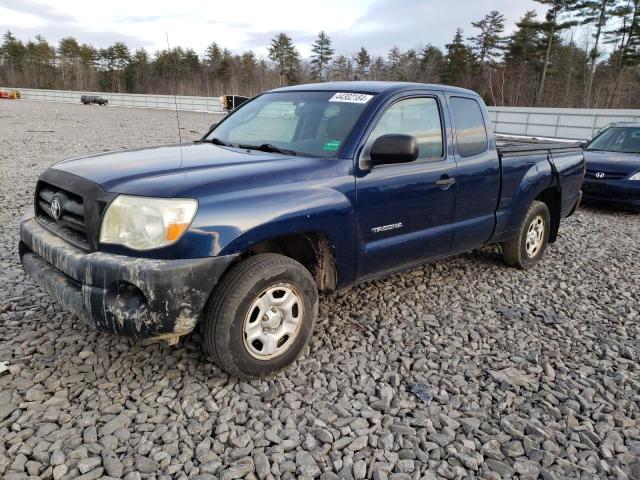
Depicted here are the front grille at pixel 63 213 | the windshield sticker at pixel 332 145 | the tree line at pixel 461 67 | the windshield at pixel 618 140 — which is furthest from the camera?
the tree line at pixel 461 67

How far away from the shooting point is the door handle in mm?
3709

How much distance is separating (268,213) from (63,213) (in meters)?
1.30

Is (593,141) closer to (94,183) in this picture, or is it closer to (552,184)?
(552,184)

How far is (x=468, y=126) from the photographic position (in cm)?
409

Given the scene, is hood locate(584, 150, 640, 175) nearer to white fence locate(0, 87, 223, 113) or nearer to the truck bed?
the truck bed

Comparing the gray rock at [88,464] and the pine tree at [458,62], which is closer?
the gray rock at [88,464]

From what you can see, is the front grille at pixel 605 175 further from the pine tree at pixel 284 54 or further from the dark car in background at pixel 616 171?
the pine tree at pixel 284 54

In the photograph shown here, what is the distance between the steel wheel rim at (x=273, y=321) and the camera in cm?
281

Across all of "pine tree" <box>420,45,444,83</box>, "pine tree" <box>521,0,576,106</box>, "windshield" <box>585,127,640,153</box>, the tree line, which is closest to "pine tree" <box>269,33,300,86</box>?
the tree line

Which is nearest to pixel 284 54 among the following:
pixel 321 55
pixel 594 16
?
pixel 321 55

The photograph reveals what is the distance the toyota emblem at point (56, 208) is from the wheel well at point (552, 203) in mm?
4663

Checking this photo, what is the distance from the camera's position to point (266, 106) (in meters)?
4.07

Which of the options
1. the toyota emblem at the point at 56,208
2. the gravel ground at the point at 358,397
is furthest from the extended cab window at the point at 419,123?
the toyota emblem at the point at 56,208

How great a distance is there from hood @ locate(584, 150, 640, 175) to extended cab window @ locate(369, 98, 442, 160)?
5776mm
